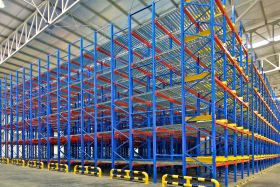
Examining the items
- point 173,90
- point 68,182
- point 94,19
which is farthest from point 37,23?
point 68,182

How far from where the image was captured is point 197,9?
1329 centimetres

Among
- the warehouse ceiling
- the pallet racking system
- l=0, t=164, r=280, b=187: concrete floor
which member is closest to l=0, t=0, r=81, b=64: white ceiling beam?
the warehouse ceiling

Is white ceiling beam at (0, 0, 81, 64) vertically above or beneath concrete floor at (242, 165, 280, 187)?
above

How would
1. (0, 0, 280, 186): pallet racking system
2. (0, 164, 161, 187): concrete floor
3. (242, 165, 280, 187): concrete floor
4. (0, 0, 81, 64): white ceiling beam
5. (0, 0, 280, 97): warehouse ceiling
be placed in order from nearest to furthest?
(0, 164, 161, 187): concrete floor < (0, 0, 280, 186): pallet racking system < (242, 165, 280, 187): concrete floor < (0, 0, 81, 64): white ceiling beam < (0, 0, 280, 97): warehouse ceiling

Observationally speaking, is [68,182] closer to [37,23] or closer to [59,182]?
[59,182]

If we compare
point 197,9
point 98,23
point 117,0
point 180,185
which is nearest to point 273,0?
point 197,9

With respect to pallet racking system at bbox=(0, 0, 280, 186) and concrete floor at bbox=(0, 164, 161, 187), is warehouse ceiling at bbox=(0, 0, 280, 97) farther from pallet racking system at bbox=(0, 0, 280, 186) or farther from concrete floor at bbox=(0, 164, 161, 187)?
concrete floor at bbox=(0, 164, 161, 187)

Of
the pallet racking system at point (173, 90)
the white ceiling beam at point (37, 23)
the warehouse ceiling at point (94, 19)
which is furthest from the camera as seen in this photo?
the warehouse ceiling at point (94, 19)

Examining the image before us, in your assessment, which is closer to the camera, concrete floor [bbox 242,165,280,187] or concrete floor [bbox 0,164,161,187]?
concrete floor [bbox 0,164,161,187]

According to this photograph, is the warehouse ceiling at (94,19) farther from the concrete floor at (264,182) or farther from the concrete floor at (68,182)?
the concrete floor at (264,182)

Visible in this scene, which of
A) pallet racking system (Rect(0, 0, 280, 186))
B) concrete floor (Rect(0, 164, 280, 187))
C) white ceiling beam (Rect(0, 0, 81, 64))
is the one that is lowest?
concrete floor (Rect(0, 164, 280, 187))

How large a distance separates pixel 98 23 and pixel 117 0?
3.73m

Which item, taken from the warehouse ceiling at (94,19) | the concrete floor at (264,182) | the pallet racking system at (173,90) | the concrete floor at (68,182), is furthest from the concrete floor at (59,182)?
the warehouse ceiling at (94,19)

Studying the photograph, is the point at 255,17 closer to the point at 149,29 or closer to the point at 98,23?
the point at 149,29
